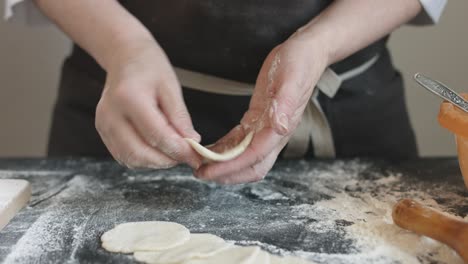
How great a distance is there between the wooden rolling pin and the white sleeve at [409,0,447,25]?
35 cm

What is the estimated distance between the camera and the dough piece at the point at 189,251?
2.15 ft

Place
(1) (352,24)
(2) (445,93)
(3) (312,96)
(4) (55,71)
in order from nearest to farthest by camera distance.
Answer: (2) (445,93)
(1) (352,24)
(3) (312,96)
(4) (55,71)

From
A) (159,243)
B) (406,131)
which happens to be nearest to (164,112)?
(159,243)

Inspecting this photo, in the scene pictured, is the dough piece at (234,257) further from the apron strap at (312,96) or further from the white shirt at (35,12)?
the white shirt at (35,12)

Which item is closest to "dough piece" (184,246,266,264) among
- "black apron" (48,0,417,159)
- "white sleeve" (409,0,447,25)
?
"black apron" (48,0,417,159)

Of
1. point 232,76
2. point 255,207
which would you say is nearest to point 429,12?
point 232,76

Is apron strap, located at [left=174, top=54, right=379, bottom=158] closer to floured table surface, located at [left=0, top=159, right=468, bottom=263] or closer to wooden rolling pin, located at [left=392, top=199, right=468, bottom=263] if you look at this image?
floured table surface, located at [left=0, top=159, right=468, bottom=263]

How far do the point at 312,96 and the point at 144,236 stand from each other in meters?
0.38

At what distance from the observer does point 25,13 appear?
998mm

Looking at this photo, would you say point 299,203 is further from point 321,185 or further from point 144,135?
point 144,135

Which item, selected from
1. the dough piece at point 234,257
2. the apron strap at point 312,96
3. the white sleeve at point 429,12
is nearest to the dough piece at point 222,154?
the dough piece at point 234,257

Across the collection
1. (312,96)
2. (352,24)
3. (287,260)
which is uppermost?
(352,24)

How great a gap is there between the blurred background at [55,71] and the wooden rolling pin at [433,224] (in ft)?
2.59

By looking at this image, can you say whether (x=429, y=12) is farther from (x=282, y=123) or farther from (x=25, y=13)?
(x=25, y=13)
